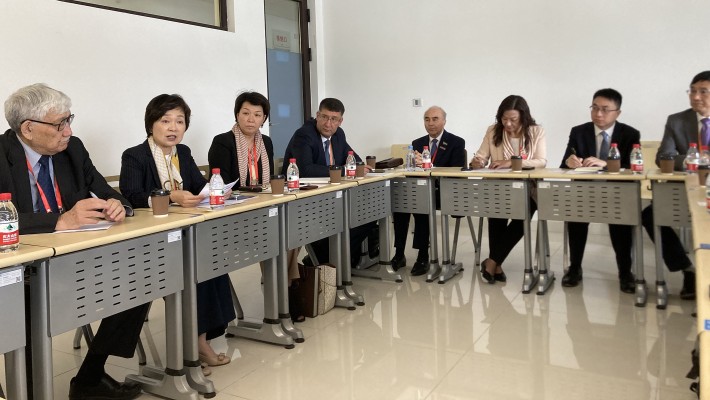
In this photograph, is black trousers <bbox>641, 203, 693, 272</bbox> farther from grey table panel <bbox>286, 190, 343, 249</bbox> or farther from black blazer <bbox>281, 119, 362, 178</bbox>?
black blazer <bbox>281, 119, 362, 178</bbox>

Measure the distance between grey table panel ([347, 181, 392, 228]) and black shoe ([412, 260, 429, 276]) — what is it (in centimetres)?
53

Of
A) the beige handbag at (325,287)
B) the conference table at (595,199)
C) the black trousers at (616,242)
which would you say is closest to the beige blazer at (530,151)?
the conference table at (595,199)

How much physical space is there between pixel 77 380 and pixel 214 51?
360 centimetres

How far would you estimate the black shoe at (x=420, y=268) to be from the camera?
441 cm

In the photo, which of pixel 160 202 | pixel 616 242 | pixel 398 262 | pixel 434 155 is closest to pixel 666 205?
pixel 616 242

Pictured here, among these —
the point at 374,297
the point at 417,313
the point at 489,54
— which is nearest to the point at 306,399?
the point at 417,313

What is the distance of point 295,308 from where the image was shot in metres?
3.46

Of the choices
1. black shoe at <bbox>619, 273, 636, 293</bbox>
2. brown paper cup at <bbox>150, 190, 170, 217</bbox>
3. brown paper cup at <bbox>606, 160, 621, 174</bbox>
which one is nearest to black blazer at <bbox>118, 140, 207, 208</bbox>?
brown paper cup at <bbox>150, 190, 170, 217</bbox>

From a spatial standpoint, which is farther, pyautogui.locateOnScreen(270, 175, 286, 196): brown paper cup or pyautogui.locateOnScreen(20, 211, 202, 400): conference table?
pyautogui.locateOnScreen(270, 175, 286, 196): brown paper cup

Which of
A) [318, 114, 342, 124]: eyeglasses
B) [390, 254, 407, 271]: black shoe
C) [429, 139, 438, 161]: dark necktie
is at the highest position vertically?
[318, 114, 342, 124]: eyeglasses

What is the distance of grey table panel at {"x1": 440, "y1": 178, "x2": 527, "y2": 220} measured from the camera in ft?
12.8

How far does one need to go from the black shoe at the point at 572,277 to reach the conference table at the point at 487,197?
0.20 meters

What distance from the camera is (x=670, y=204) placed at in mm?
3422

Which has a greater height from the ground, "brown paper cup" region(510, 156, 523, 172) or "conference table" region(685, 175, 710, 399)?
"brown paper cup" region(510, 156, 523, 172)
